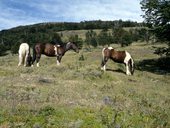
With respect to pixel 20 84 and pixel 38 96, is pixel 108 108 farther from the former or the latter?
pixel 20 84

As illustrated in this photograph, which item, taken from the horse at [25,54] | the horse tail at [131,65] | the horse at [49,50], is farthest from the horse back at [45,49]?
the horse tail at [131,65]

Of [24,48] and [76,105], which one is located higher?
[24,48]

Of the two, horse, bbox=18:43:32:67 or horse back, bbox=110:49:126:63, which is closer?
horse, bbox=18:43:32:67

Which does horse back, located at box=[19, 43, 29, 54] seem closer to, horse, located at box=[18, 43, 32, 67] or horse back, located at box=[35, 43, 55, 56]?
horse, located at box=[18, 43, 32, 67]

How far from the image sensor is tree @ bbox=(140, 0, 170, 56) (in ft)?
143

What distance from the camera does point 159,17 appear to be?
4475 cm

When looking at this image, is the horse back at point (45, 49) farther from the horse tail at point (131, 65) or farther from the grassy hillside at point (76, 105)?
the grassy hillside at point (76, 105)

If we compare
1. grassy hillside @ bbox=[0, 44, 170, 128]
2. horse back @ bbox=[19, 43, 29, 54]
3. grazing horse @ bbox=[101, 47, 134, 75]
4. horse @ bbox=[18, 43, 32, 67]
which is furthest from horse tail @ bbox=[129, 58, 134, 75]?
horse back @ bbox=[19, 43, 29, 54]

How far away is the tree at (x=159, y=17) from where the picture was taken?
43.6 metres

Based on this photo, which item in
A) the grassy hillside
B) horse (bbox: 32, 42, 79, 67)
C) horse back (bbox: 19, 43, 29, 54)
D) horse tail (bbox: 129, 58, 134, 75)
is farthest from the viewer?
horse (bbox: 32, 42, 79, 67)

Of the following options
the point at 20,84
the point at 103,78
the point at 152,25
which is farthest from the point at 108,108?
the point at 152,25

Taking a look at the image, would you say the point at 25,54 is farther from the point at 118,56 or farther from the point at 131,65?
the point at 131,65

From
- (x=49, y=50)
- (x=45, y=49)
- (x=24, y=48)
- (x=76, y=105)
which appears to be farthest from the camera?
(x=45, y=49)

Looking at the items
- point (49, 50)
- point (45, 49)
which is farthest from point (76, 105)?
point (45, 49)
